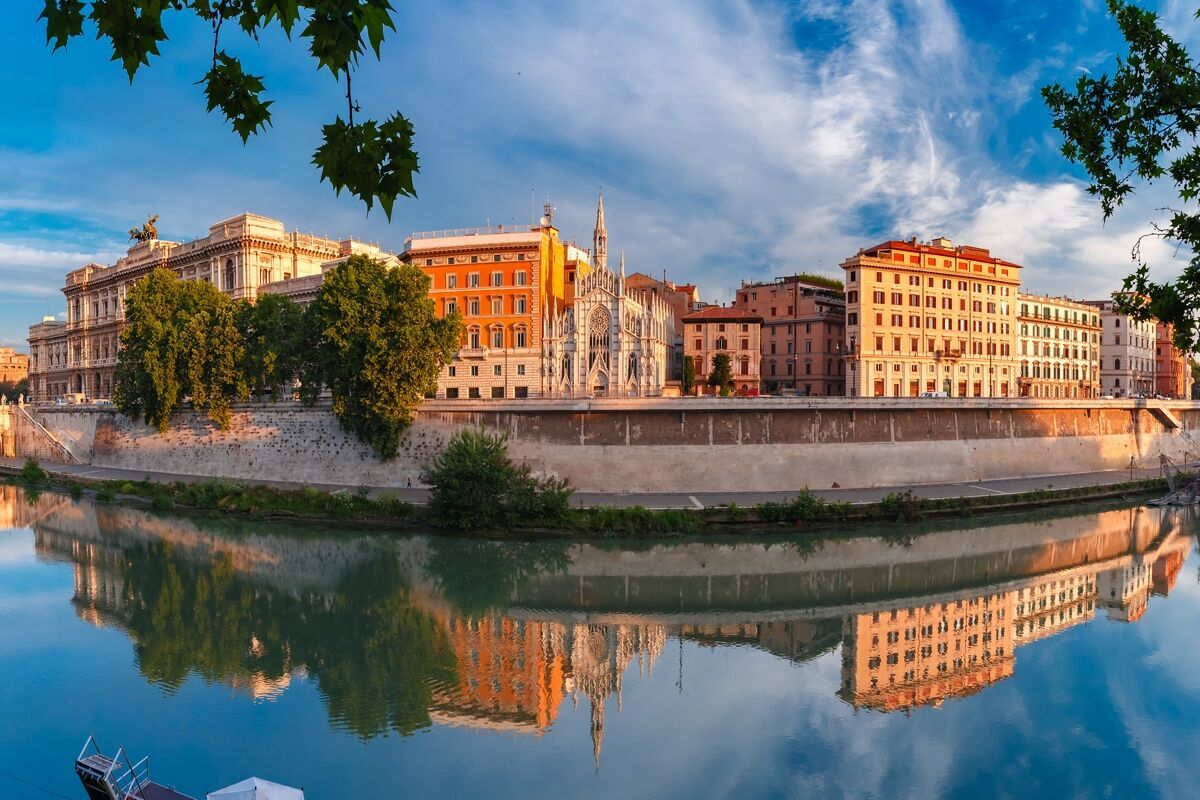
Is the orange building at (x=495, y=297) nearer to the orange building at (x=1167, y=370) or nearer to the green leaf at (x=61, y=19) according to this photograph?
the green leaf at (x=61, y=19)

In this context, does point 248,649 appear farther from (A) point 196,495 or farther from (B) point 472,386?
(B) point 472,386

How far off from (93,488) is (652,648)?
107ft

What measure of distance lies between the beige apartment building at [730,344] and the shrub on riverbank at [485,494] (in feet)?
88.8

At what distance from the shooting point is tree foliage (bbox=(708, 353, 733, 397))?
52438mm

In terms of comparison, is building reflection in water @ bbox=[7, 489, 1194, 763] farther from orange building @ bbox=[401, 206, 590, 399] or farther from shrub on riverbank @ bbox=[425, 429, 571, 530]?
orange building @ bbox=[401, 206, 590, 399]

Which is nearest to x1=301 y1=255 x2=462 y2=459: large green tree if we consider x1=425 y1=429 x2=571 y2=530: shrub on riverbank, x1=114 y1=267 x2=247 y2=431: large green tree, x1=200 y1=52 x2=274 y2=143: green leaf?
x1=114 y1=267 x2=247 y2=431: large green tree

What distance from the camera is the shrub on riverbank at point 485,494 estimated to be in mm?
28719

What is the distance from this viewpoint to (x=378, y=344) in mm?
34469

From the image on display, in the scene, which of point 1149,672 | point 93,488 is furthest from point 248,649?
point 93,488

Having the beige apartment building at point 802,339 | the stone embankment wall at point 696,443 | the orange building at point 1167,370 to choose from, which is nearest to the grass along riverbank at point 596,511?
the stone embankment wall at point 696,443

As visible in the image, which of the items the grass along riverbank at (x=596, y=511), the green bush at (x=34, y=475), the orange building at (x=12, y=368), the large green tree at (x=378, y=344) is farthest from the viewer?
the orange building at (x=12, y=368)

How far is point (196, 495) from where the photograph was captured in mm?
34281

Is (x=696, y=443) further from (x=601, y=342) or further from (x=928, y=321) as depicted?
(x=928, y=321)

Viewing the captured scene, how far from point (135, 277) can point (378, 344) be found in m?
43.1
